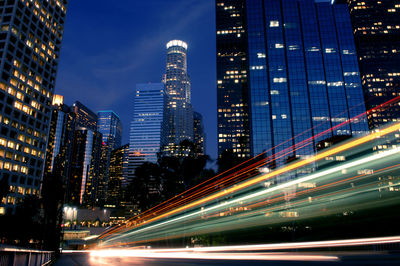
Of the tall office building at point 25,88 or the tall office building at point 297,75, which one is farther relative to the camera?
the tall office building at point 297,75

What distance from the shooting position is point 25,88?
297 ft

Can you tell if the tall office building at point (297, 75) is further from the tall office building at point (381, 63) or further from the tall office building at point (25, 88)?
the tall office building at point (381, 63)

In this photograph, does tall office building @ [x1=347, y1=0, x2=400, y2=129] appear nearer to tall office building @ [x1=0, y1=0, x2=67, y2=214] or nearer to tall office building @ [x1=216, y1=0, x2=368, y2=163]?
tall office building @ [x1=216, y1=0, x2=368, y2=163]

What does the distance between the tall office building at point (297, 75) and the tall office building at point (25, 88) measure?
68614mm

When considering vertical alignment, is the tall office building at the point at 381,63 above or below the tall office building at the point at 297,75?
above

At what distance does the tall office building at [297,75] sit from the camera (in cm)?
9456

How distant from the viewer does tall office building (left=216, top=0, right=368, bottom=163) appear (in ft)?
310

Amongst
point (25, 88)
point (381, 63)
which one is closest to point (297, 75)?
point (25, 88)

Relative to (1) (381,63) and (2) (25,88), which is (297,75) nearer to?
(2) (25,88)

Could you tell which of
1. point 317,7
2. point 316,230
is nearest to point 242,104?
point 317,7

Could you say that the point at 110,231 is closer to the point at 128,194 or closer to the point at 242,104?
the point at 128,194

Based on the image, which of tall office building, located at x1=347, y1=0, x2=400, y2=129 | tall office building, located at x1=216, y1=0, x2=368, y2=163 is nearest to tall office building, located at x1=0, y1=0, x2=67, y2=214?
tall office building, located at x1=216, y1=0, x2=368, y2=163

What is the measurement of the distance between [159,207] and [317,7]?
9570cm

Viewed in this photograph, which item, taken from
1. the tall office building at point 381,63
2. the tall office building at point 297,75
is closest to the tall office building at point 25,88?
the tall office building at point 297,75
